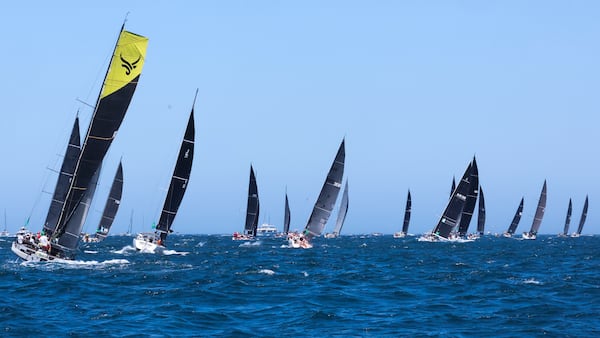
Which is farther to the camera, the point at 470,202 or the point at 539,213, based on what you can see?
the point at 539,213

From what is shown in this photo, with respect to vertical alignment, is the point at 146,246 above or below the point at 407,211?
below

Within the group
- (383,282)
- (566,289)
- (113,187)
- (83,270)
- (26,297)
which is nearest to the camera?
(26,297)

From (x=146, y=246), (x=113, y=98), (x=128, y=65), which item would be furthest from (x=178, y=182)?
(x=128, y=65)

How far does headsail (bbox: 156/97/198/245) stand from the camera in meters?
71.2

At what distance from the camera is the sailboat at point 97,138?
44844mm

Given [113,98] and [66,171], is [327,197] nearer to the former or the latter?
[66,171]

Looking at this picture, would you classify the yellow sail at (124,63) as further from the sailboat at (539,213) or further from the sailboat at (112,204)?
the sailboat at (539,213)

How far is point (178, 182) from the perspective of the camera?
235ft

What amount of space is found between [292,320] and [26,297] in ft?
38.0

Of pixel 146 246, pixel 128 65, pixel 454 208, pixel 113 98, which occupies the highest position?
pixel 128 65

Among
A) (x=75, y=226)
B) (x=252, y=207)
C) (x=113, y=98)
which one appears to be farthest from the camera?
(x=252, y=207)

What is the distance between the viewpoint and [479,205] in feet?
509

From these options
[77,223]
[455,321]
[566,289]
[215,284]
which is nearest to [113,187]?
[77,223]

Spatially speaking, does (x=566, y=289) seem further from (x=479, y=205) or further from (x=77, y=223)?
(x=479, y=205)
